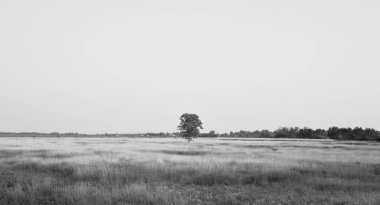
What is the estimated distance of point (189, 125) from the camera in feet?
251

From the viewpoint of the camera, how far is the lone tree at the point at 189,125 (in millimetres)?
76938

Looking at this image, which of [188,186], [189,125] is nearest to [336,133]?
[189,125]

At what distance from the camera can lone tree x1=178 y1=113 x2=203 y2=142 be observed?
76938mm

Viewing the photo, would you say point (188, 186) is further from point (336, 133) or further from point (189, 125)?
point (336, 133)

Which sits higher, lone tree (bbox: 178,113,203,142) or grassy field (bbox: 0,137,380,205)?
lone tree (bbox: 178,113,203,142)

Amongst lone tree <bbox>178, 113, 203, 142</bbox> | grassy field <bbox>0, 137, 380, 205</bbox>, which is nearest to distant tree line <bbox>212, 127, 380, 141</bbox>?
lone tree <bbox>178, 113, 203, 142</bbox>

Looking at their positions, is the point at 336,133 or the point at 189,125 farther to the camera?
the point at 336,133

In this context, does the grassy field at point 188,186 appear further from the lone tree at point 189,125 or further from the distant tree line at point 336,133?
the distant tree line at point 336,133

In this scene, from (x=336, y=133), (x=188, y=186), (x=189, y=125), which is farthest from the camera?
(x=336, y=133)

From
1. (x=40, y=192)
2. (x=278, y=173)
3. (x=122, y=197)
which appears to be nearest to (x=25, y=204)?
(x=40, y=192)

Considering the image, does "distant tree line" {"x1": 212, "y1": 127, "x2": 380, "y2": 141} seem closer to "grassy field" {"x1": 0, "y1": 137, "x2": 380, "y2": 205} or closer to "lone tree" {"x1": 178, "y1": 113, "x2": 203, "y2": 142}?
"lone tree" {"x1": 178, "y1": 113, "x2": 203, "y2": 142}

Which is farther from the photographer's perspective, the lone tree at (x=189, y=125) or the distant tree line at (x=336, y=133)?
the distant tree line at (x=336, y=133)

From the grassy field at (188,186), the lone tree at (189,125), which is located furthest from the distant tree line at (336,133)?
the grassy field at (188,186)

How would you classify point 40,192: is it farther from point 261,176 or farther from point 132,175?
point 261,176
